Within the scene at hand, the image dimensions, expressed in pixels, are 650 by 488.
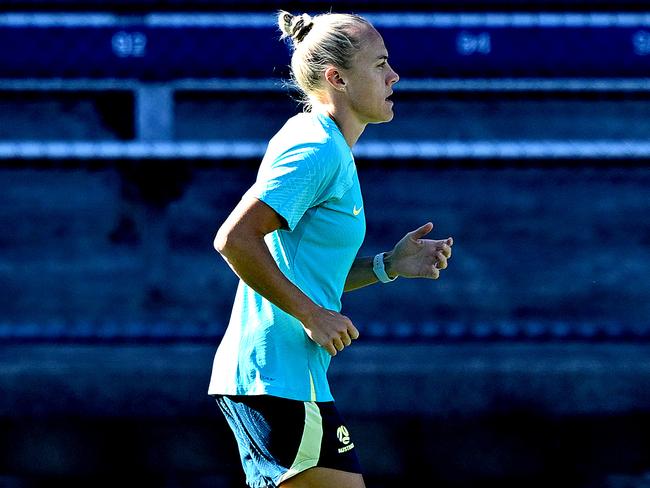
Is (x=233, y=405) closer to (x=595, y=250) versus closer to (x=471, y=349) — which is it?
(x=471, y=349)

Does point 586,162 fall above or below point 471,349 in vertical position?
above

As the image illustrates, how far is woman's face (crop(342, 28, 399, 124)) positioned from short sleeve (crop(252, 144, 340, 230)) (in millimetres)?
233

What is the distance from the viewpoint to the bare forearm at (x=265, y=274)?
2.56m

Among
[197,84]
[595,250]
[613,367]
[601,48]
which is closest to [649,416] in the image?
[613,367]

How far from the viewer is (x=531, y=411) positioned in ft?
17.0

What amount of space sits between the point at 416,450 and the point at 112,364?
1258 millimetres

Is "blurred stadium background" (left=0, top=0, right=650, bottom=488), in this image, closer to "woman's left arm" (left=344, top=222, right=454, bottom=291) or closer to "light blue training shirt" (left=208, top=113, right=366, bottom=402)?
"woman's left arm" (left=344, top=222, right=454, bottom=291)

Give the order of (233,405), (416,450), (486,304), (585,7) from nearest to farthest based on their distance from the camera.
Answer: (233,405) < (416,450) < (486,304) < (585,7)

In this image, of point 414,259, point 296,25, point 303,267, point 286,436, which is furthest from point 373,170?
point 286,436

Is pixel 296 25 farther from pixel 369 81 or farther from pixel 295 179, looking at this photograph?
pixel 295 179

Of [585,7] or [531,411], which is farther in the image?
[585,7]

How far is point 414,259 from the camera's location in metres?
3.03

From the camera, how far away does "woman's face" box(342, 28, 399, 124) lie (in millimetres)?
2846

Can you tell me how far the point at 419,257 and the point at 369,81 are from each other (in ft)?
1.43
